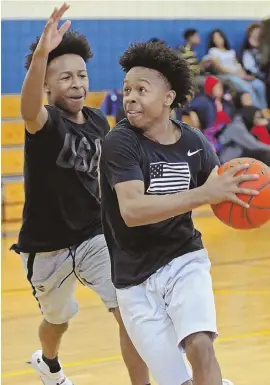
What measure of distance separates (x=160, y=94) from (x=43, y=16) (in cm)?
809

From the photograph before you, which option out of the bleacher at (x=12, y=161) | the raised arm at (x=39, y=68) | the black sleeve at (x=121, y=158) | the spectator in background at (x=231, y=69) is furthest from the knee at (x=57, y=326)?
the spectator in background at (x=231, y=69)

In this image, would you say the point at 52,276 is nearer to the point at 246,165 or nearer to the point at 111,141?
the point at 111,141

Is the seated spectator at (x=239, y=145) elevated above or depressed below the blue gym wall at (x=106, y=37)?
below

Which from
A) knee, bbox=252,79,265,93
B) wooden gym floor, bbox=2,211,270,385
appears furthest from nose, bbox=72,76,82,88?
knee, bbox=252,79,265,93

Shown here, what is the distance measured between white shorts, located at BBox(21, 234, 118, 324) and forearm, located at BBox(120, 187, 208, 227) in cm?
114

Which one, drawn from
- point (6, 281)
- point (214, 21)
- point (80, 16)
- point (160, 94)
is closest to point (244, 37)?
point (214, 21)

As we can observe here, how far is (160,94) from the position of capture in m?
3.85

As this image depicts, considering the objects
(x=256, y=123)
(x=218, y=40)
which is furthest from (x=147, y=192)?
(x=218, y=40)

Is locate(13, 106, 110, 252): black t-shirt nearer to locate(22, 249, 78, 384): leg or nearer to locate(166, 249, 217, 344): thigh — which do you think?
locate(22, 249, 78, 384): leg

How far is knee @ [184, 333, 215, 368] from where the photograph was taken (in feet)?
11.7

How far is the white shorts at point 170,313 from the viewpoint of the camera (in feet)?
12.0

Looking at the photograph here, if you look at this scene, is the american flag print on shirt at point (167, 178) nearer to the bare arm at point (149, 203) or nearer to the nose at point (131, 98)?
the bare arm at point (149, 203)

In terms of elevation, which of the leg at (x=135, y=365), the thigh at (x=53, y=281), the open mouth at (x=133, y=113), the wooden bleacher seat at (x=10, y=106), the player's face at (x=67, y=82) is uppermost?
the open mouth at (x=133, y=113)

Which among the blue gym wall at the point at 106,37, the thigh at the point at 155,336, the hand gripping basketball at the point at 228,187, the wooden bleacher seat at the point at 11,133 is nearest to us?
the hand gripping basketball at the point at 228,187
